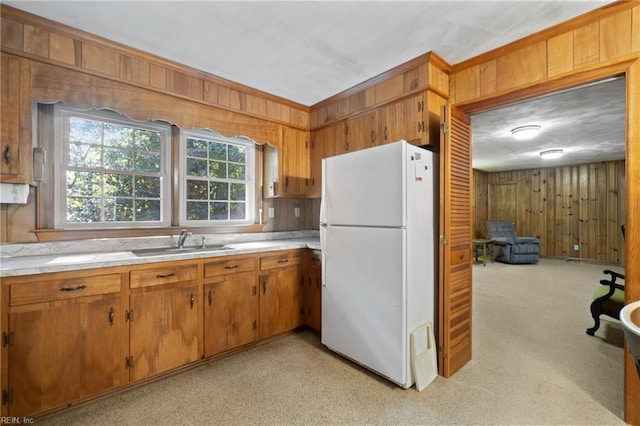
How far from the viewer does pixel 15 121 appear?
1911 mm

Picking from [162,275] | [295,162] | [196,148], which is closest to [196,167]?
[196,148]

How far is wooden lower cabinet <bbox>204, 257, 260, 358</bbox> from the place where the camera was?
2369mm

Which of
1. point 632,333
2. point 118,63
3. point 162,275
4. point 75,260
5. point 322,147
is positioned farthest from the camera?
point 322,147

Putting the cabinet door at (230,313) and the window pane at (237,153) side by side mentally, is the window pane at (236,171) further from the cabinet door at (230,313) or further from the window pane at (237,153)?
the cabinet door at (230,313)

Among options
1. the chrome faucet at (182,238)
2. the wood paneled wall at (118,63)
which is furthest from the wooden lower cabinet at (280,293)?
the wood paneled wall at (118,63)

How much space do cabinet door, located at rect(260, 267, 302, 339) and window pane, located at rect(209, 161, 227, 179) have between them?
1237 mm

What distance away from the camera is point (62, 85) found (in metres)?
2.07

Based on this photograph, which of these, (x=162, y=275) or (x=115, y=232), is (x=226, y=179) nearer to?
(x=115, y=232)

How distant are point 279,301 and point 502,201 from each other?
8.39 metres

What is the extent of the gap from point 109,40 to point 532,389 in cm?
408

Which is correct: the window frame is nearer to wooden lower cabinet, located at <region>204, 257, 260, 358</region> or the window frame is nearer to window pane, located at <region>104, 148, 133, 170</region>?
window pane, located at <region>104, 148, 133, 170</region>

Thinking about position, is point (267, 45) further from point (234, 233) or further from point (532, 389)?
point (532, 389)

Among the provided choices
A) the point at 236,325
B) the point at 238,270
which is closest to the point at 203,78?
the point at 238,270

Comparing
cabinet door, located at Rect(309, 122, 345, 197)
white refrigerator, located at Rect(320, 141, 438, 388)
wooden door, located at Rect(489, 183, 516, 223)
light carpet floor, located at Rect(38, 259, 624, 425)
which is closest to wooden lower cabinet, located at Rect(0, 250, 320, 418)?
light carpet floor, located at Rect(38, 259, 624, 425)
